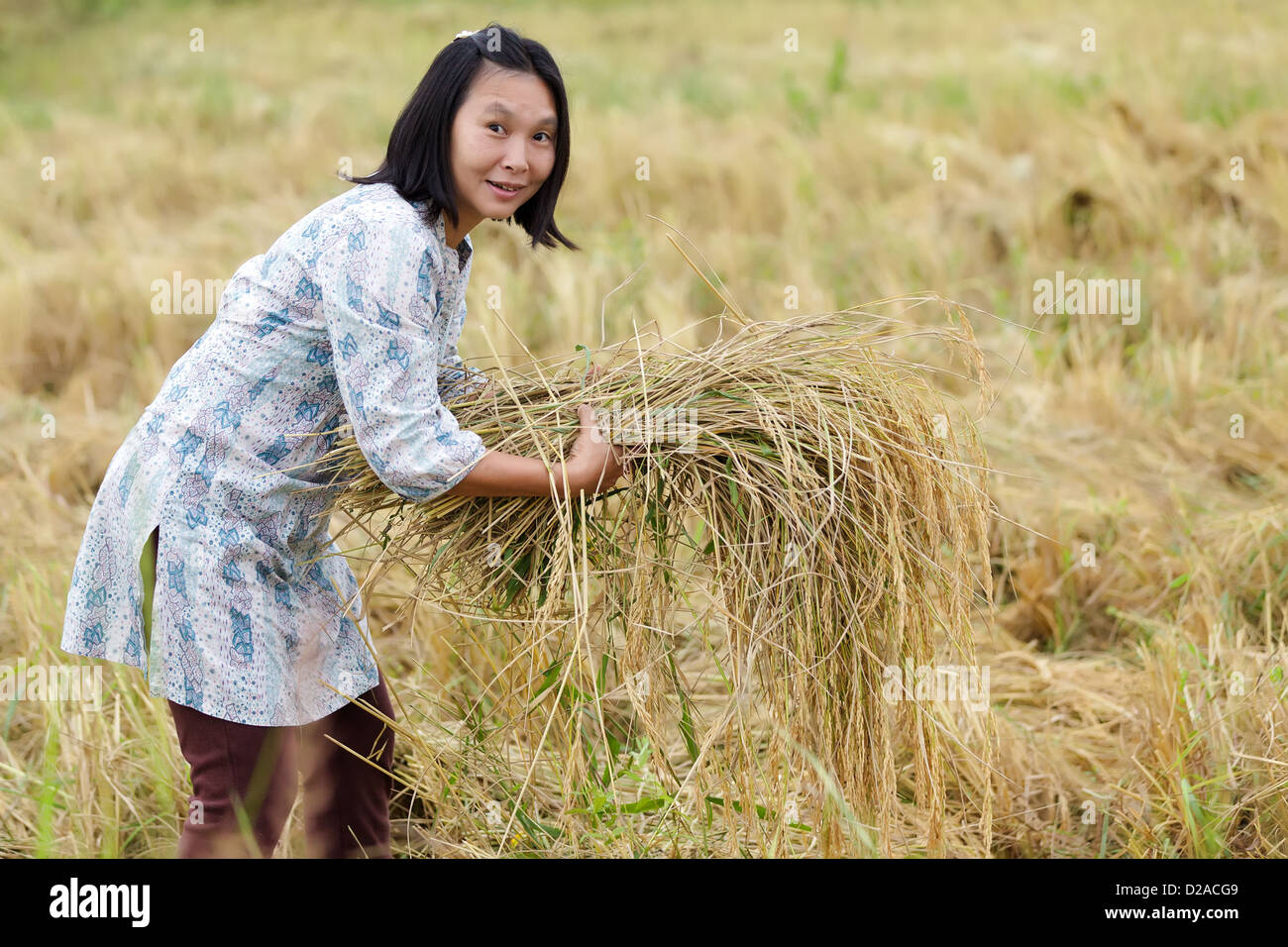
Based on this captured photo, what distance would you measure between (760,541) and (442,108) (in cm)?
67

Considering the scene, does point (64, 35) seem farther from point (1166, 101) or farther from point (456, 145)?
point (456, 145)

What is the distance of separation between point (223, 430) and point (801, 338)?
76 centimetres

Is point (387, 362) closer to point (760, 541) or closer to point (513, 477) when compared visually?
point (513, 477)

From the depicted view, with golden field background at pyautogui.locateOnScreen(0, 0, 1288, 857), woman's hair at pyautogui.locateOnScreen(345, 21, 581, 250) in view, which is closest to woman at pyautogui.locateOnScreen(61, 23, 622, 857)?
woman's hair at pyautogui.locateOnScreen(345, 21, 581, 250)

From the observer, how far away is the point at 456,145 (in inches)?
58.0

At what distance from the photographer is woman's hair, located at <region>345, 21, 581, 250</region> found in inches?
57.8

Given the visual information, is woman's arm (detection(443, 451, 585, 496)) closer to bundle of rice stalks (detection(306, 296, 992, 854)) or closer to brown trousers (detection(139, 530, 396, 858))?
bundle of rice stalks (detection(306, 296, 992, 854))

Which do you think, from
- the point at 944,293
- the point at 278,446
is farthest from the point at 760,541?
the point at 944,293

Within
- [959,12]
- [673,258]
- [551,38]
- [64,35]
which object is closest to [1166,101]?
[673,258]

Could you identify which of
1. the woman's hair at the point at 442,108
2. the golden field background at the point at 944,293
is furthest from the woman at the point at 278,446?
the golden field background at the point at 944,293

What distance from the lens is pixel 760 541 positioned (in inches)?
59.2

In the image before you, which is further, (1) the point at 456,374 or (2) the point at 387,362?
(1) the point at 456,374

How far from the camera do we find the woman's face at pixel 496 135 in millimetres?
1458

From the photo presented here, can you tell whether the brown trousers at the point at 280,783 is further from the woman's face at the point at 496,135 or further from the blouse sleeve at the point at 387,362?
the woman's face at the point at 496,135
